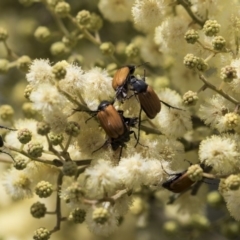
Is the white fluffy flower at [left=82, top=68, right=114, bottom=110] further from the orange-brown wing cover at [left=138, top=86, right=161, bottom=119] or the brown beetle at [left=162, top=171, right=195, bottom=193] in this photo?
the brown beetle at [left=162, top=171, right=195, bottom=193]

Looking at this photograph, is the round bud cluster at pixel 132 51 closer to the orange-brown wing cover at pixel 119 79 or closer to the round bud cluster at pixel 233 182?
the orange-brown wing cover at pixel 119 79

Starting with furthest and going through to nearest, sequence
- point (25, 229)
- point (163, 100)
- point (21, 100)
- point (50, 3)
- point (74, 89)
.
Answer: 1. point (21, 100)
2. point (25, 229)
3. point (50, 3)
4. point (163, 100)
5. point (74, 89)

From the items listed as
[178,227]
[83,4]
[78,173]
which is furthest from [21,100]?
[78,173]

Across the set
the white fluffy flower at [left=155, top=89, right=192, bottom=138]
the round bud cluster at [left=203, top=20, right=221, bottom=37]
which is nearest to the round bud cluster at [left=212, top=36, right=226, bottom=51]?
the round bud cluster at [left=203, top=20, right=221, bottom=37]

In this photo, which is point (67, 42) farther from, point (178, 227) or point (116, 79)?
point (178, 227)

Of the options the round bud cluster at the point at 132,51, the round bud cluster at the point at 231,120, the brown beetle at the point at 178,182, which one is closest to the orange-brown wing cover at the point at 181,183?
the brown beetle at the point at 178,182

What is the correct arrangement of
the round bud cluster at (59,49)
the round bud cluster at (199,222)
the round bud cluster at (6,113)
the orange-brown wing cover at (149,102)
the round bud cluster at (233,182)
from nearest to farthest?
1. the round bud cluster at (233,182)
2. the orange-brown wing cover at (149,102)
3. the round bud cluster at (6,113)
4. the round bud cluster at (59,49)
5. the round bud cluster at (199,222)
